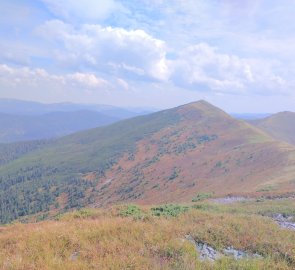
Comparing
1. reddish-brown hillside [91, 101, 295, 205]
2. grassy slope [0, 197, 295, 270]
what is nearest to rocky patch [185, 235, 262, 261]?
grassy slope [0, 197, 295, 270]

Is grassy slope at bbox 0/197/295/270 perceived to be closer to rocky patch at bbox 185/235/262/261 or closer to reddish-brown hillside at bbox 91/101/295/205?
rocky patch at bbox 185/235/262/261

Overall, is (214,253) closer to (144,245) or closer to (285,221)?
(144,245)

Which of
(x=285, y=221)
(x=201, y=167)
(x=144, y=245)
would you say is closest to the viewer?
(x=144, y=245)

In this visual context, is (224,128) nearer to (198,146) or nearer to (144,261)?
(198,146)

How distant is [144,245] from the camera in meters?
11.0

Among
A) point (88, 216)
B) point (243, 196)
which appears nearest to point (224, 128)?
point (243, 196)

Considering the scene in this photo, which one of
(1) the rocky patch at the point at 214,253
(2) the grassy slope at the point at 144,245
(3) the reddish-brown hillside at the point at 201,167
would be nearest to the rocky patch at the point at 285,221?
(2) the grassy slope at the point at 144,245

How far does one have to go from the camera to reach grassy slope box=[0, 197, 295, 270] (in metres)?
9.45

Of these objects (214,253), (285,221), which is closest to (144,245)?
(214,253)

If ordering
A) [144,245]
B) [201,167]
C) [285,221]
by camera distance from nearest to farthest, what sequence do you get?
1. [144,245]
2. [285,221]
3. [201,167]

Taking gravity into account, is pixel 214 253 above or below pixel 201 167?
above

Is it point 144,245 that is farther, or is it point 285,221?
point 285,221

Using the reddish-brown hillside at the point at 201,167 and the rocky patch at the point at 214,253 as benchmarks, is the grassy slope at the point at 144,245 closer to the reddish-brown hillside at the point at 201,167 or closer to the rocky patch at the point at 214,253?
the rocky patch at the point at 214,253

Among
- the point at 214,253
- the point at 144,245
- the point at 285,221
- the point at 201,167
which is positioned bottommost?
the point at 201,167
